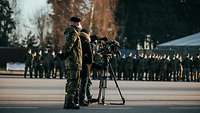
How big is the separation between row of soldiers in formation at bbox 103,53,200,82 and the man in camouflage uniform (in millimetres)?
22212

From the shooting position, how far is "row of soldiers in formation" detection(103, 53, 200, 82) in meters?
38.3

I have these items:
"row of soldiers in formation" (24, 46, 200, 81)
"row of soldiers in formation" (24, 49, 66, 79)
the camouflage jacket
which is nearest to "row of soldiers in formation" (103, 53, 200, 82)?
"row of soldiers in formation" (24, 46, 200, 81)

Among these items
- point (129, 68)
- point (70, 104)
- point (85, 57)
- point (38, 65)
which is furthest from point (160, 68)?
point (70, 104)

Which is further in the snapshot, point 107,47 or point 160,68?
point 160,68

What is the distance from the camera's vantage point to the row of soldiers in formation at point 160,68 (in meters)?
38.3

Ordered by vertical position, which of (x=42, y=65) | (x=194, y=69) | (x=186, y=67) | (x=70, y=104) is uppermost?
(x=42, y=65)

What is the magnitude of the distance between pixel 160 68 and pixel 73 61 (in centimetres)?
2296

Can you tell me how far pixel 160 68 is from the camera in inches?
1513

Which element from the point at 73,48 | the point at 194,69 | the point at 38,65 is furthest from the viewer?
the point at 194,69

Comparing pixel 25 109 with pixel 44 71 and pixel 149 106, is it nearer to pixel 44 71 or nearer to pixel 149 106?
pixel 149 106

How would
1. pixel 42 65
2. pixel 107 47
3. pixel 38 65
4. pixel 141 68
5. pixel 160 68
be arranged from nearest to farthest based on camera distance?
1. pixel 107 47
2. pixel 38 65
3. pixel 42 65
4. pixel 141 68
5. pixel 160 68

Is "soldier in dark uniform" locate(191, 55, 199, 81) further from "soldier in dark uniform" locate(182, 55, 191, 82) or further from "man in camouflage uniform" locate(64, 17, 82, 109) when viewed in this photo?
"man in camouflage uniform" locate(64, 17, 82, 109)

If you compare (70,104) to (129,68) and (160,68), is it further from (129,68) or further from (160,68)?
(160,68)

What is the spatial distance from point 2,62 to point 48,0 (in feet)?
36.8
